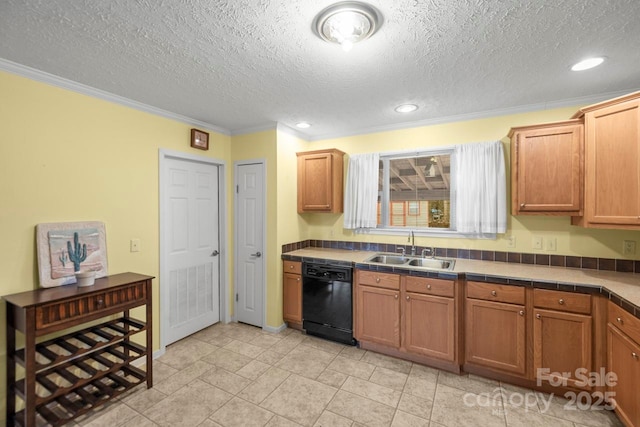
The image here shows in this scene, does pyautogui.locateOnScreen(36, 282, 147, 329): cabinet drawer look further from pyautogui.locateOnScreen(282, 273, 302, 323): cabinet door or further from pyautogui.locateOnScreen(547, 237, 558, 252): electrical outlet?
pyautogui.locateOnScreen(547, 237, 558, 252): electrical outlet

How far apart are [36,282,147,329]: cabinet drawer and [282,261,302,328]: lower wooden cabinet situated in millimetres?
1512

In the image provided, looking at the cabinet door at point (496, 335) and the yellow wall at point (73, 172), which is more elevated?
the yellow wall at point (73, 172)

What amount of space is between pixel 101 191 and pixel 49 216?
40 centimetres

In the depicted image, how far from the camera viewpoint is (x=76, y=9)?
142 centimetres

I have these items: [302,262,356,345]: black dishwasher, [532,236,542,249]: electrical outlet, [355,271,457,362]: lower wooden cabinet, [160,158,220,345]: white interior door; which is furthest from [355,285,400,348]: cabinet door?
[160,158,220,345]: white interior door

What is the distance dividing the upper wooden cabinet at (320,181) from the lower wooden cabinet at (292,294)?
0.78m

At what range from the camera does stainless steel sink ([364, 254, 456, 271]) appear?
2.90 meters

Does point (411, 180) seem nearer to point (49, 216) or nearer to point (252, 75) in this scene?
point (252, 75)

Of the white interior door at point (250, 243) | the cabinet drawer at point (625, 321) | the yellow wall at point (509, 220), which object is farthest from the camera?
the white interior door at point (250, 243)

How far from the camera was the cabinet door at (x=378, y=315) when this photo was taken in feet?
8.95

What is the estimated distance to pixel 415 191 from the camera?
3371 millimetres

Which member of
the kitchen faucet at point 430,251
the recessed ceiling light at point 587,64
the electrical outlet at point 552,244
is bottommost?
the kitchen faucet at point 430,251

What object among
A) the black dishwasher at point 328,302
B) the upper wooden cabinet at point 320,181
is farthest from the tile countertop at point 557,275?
the upper wooden cabinet at point 320,181

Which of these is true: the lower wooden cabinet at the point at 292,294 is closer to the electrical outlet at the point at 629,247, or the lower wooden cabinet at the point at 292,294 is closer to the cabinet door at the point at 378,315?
the cabinet door at the point at 378,315
